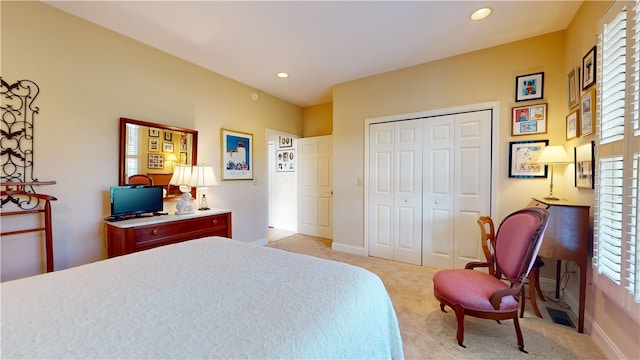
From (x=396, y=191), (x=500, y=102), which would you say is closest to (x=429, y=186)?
(x=396, y=191)

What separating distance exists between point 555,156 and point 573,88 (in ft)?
2.16

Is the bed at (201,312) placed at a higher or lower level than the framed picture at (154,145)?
lower

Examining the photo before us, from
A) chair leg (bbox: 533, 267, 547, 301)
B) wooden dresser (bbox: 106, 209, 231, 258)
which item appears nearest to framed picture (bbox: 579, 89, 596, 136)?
chair leg (bbox: 533, 267, 547, 301)

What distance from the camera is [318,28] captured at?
93.7 inches

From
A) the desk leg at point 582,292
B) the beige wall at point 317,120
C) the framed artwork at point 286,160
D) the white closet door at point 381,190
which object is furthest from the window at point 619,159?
the framed artwork at point 286,160

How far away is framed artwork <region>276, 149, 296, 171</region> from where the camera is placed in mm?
5121

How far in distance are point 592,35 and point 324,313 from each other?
→ 2.78 meters

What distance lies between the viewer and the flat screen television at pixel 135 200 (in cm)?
229

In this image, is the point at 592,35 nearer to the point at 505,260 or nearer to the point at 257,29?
the point at 505,260

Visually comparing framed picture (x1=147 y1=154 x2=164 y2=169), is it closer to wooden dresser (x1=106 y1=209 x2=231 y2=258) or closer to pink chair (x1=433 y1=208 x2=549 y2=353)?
wooden dresser (x1=106 y1=209 x2=231 y2=258)

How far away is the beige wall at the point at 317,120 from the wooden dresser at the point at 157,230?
2.63 metres

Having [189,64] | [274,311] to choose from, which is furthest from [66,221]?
[274,311]

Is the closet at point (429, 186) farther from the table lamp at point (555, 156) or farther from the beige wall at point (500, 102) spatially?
the table lamp at point (555, 156)

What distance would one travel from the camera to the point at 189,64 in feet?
10.1
